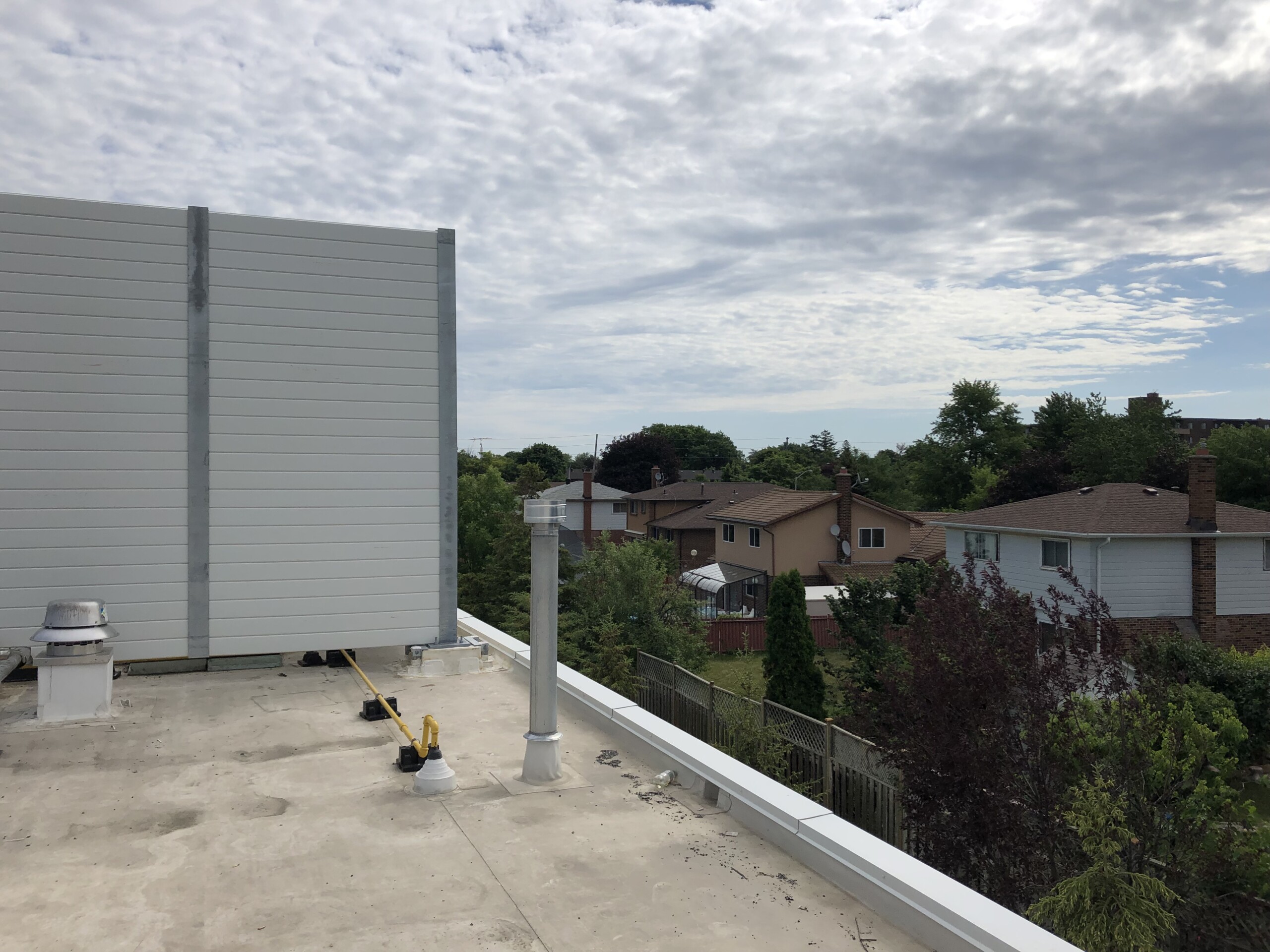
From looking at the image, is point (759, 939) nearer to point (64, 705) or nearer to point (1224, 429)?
point (64, 705)

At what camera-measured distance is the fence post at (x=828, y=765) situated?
31.8 ft

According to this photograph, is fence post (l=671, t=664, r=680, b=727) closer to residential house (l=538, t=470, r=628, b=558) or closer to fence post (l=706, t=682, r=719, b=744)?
fence post (l=706, t=682, r=719, b=744)

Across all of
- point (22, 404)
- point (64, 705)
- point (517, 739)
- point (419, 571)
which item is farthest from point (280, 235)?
point (517, 739)

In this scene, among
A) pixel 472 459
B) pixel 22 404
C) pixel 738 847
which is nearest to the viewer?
pixel 738 847

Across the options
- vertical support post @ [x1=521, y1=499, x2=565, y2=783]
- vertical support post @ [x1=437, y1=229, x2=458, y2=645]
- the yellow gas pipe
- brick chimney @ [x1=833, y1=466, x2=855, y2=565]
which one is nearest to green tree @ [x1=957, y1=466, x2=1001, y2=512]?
brick chimney @ [x1=833, y1=466, x2=855, y2=565]

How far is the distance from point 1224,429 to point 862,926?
→ 51.1m

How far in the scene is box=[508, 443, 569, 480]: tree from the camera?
366 feet

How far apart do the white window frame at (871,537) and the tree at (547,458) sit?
77484mm

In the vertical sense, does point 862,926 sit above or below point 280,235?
below

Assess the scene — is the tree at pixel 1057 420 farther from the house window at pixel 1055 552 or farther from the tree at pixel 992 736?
the tree at pixel 992 736

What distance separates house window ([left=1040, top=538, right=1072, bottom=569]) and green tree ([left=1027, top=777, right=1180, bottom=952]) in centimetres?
1773

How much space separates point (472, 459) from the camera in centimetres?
7312

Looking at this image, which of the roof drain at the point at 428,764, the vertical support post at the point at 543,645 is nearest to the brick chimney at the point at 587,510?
the roof drain at the point at 428,764

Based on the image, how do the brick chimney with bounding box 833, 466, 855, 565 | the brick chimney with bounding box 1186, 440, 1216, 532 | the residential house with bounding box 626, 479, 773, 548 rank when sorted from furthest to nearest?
the residential house with bounding box 626, 479, 773, 548 → the brick chimney with bounding box 833, 466, 855, 565 → the brick chimney with bounding box 1186, 440, 1216, 532
